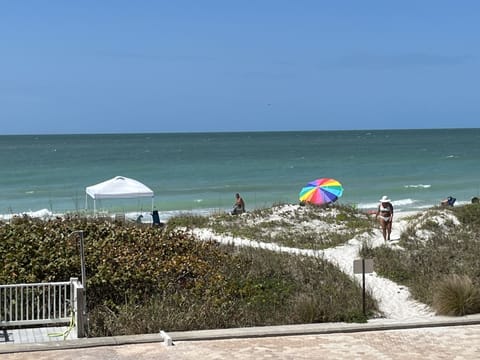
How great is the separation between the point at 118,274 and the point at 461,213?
13.1 metres

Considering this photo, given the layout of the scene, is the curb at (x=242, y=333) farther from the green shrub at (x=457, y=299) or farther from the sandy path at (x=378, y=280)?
the sandy path at (x=378, y=280)

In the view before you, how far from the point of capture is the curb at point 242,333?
9.96m

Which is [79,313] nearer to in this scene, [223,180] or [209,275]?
[209,275]

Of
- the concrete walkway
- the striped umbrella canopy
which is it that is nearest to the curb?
the concrete walkway

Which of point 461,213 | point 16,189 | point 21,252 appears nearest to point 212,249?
point 21,252

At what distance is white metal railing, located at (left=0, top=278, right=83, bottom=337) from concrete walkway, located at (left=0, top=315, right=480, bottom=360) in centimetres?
109

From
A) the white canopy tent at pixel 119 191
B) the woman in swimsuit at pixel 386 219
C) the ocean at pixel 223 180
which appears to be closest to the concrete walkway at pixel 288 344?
the woman in swimsuit at pixel 386 219

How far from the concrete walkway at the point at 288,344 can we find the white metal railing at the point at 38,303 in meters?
1.09

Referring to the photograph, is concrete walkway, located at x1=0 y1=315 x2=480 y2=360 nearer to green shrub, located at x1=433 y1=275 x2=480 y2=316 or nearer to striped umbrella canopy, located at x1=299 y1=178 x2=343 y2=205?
green shrub, located at x1=433 y1=275 x2=480 y2=316

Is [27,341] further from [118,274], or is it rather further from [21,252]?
[21,252]

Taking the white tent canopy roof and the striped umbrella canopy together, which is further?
the striped umbrella canopy

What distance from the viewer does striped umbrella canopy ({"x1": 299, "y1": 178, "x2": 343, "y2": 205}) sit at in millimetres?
27094

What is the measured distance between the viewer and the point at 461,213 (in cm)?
2253

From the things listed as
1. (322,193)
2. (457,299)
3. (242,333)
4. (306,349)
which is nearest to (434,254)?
(457,299)
